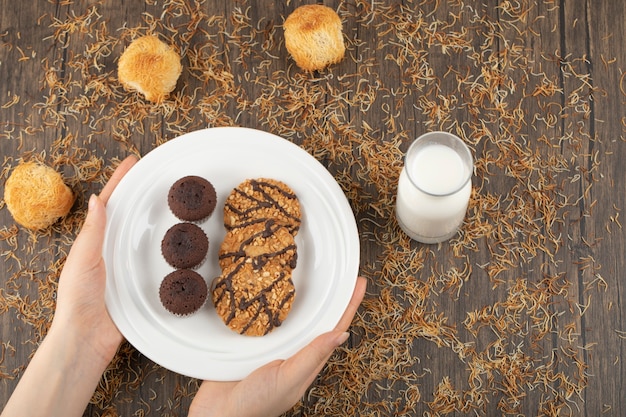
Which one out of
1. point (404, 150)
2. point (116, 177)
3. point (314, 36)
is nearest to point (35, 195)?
point (116, 177)

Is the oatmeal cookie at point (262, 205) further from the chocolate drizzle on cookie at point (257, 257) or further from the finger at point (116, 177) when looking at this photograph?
the finger at point (116, 177)

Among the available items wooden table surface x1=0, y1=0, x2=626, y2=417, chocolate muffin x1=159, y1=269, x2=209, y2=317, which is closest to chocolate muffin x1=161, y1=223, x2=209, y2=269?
chocolate muffin x1=159, y1=269, x2=209, y2=317

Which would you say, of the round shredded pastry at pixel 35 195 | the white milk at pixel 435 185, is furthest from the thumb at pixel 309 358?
the round shredded pastry at pixel 35 195

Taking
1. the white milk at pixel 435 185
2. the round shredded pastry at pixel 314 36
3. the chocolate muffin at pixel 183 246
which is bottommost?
the chocolate muffin at pixel 183 246

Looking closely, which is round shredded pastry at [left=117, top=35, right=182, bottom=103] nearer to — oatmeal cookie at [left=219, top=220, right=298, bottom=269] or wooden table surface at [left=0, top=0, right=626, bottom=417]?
wooden table surface at [left=0, top=0, right=626, bottom=417]

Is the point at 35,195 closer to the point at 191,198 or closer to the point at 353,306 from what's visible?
the point at 191,198

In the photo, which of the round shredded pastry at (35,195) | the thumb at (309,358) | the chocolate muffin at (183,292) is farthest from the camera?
the round shredded pastry at (35,195)

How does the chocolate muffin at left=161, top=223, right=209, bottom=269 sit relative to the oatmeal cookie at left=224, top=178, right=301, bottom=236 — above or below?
below
